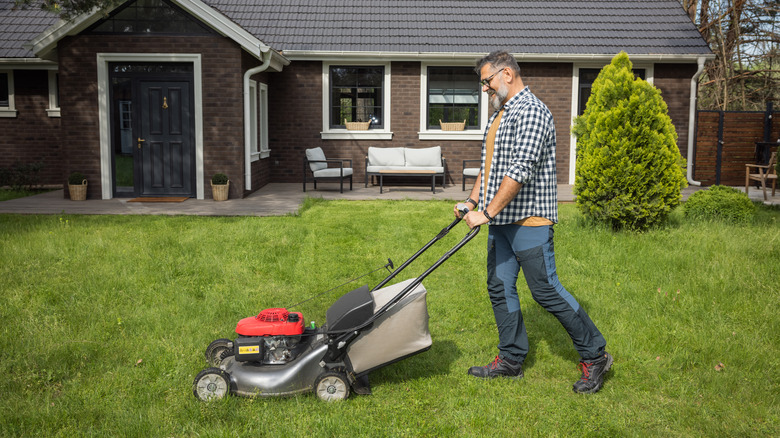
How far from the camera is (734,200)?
9398mm

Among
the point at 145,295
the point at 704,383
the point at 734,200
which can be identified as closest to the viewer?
the point at 704,383

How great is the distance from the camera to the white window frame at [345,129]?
15.5 meters

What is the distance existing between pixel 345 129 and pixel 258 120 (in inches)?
83.6

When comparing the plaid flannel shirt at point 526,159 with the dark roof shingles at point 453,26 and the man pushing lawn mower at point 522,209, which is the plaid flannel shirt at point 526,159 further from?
the dark roof shingles at point 453,26

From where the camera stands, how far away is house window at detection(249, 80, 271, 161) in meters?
13.7

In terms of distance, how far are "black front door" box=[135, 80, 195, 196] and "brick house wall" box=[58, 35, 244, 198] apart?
37cm

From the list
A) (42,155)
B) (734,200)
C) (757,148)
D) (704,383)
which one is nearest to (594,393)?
(704,383)

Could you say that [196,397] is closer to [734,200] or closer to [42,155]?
[734,200]

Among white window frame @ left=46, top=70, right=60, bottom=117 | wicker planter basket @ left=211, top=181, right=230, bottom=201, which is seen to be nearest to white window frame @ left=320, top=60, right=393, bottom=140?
wicker planter basket @ left=211, top=181, right=230, bottom=201

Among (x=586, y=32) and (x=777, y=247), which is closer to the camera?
(x=777, y=247)

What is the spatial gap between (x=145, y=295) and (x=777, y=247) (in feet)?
20.3

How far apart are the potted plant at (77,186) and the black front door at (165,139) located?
927mm

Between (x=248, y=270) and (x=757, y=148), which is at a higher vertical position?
(x=757, y=148)

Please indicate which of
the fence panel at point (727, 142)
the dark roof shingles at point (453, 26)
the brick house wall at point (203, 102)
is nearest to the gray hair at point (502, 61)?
the brick house wall at point (203, 102)
